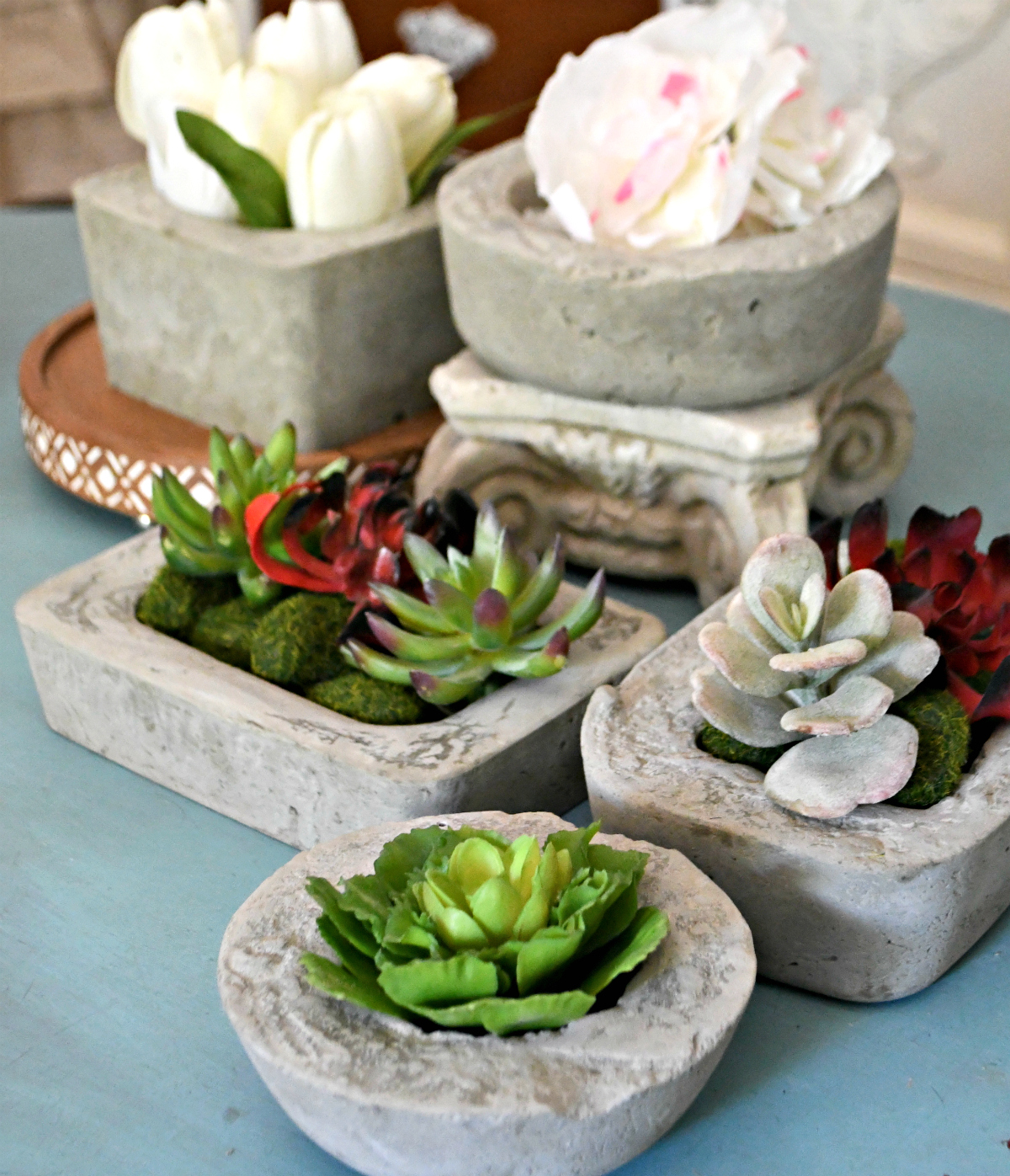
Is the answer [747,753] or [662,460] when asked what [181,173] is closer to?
[662,460]

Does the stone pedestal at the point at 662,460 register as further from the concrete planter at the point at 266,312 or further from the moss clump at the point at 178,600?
the moss clump at the point at 178,600

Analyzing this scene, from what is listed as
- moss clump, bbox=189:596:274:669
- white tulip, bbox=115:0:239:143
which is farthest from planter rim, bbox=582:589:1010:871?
white tulip, bbox=115:0:239:143

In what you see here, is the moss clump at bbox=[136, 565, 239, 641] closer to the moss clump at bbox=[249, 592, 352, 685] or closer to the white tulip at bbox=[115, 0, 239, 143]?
the moss clump at bbox=[249, 592, 352, 685]

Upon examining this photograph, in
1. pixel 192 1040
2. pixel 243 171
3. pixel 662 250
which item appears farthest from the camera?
pixel 243 171

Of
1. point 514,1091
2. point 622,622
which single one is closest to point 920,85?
point 622,622

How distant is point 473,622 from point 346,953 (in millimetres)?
215

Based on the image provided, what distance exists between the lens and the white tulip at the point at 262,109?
100 centimetres

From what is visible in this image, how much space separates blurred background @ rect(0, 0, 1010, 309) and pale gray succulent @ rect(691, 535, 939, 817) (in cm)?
126

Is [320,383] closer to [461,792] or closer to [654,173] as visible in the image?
[654,173]

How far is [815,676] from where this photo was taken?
26.5 inches

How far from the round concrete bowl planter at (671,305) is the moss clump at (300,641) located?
8.8 inches

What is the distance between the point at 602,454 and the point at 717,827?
34 centimetres

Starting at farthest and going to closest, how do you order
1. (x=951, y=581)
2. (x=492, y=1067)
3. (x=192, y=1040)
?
(x=951, y=581) → (x=192, y=1040) → (x=492, y=1067)

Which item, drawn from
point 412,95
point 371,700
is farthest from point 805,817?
point 412,95
